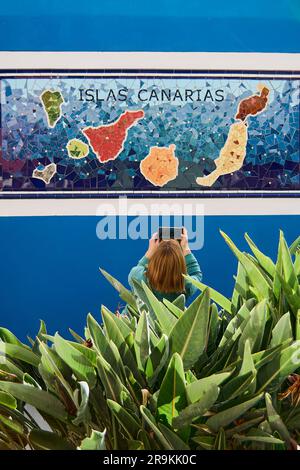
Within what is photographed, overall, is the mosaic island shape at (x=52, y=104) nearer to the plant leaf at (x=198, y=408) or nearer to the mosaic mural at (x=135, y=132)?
the mosaic mural at (x=135, y=132)

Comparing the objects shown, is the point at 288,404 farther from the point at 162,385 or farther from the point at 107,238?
the point at 107,238

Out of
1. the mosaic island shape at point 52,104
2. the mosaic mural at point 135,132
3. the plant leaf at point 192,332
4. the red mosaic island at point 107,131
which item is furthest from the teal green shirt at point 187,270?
the plant leaf at point 192,332

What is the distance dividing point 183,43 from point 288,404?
11.4ft

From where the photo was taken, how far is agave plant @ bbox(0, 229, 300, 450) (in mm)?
1156

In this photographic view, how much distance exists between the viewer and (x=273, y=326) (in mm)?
1373

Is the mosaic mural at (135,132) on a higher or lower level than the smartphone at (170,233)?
higher

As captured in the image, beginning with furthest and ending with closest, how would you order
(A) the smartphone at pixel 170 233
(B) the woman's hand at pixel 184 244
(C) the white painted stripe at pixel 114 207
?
(C) the white painted stripe at pixel 114 207
(A) the smartphone at pixel 170 233
(B) the woman's hand at pixel 184 244

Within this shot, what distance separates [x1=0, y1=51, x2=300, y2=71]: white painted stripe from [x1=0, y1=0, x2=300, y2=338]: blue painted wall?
38mm

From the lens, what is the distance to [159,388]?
1.23 meters

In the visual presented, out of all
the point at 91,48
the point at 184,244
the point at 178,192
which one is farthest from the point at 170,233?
the point at 91,48

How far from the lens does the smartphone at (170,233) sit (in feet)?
13.5

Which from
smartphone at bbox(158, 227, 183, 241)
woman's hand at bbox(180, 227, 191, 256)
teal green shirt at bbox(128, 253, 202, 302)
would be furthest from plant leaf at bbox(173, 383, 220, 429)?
smartphone at bbox(158, 227, 183, 241)

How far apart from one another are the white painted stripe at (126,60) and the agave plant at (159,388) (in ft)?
10.9
